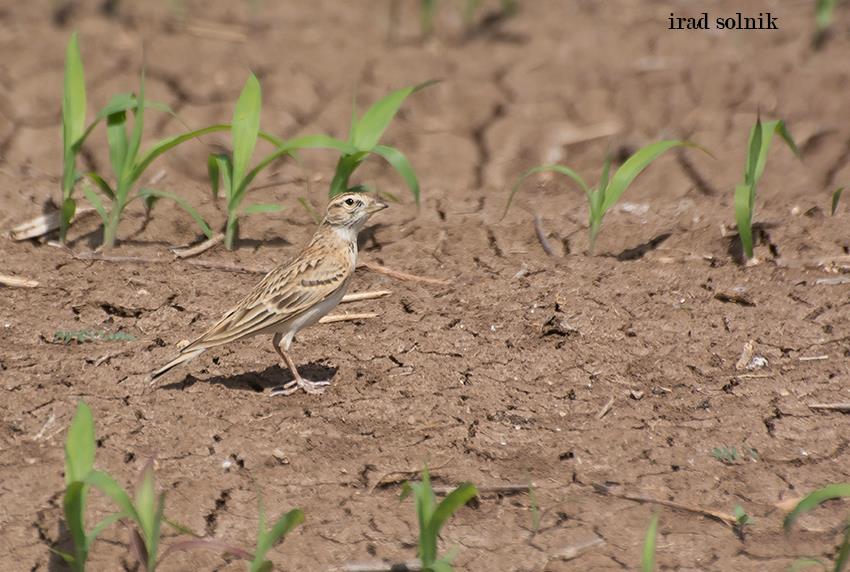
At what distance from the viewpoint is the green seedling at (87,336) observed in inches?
230

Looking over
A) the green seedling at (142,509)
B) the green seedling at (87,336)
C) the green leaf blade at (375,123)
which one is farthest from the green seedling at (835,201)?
the green seedling at (142,509)

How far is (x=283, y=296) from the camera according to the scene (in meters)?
5.62

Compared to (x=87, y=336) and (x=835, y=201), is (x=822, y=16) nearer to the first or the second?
(x=835, y=201)

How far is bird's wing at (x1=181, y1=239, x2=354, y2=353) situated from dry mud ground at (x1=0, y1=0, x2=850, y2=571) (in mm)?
270

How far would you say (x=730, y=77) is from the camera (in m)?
9.44

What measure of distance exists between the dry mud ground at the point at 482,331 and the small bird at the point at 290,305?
0.61ft

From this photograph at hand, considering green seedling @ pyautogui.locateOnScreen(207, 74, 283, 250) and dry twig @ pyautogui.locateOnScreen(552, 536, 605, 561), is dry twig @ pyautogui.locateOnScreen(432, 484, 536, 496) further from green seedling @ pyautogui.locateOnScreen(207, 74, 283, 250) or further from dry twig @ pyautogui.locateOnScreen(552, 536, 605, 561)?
green seedling @ pyautogui.locateOnScreen(207, 74, 283, 250)

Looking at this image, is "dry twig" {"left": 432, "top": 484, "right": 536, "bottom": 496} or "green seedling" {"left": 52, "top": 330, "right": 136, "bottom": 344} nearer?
"dry twig" {"left": 432, "top": 484, "right": 536, "bottom": 496}

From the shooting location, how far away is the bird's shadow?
18.5ft

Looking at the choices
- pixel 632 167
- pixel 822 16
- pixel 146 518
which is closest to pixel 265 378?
pixel 146 518

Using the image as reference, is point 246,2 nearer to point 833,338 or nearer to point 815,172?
point 815,172

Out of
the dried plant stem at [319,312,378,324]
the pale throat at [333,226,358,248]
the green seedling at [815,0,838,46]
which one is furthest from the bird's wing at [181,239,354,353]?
the green seedling at [815,0,838,46]

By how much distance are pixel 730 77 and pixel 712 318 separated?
12.4 ft

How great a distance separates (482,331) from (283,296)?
102 centimetres
